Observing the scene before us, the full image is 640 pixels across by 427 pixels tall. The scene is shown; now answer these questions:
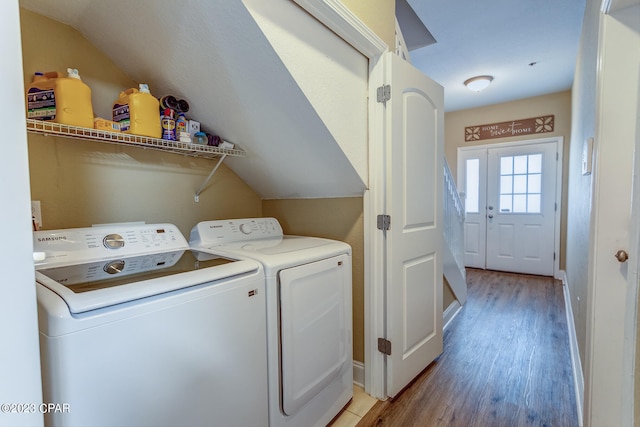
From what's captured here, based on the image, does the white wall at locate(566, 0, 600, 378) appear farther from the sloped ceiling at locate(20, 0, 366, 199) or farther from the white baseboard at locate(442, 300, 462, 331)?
the sloped ceiling at locate(20, 0, 366, 199)

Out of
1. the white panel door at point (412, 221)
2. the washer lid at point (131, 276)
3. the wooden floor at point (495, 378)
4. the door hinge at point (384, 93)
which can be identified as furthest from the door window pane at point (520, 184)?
the washer lid at point (131, 276)

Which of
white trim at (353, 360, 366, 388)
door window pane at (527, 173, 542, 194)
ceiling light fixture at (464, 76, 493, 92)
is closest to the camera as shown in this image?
white trim at (353, 360, 366, 388)

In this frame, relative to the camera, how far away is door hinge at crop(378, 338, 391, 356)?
5.48 feet

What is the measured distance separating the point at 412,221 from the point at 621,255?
2.94 ft

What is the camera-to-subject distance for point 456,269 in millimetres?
2918

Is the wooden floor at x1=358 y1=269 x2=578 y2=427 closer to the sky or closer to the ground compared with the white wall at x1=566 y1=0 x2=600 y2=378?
closer to the ground

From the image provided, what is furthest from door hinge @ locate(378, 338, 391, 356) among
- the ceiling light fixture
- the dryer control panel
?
the ceiling light fixture

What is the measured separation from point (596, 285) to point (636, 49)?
3.11 ft

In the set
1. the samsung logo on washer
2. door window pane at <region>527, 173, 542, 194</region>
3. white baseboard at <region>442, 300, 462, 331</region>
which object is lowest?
white baseboard at <region>442, 300, 462, 331</region>

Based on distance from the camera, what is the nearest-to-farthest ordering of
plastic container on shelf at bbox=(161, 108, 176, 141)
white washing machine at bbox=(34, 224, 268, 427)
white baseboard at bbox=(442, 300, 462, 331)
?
white washing machine at bbox=(34, 224, 268, 427), plastic container on shelf at bbox=(161, 108, 176, 141), white baseboard at bbox=(442, 300, 462, 331)

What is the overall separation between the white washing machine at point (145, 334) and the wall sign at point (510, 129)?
15.4 feet

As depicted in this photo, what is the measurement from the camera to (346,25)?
54.1 inches

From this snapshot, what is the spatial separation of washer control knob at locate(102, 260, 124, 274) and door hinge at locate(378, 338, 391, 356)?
135 cm

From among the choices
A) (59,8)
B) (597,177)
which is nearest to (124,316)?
(59,8)
